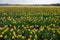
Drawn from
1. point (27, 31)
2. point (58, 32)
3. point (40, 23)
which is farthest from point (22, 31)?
point (40, 23)

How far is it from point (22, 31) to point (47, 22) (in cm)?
234

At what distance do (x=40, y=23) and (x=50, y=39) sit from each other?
2961 mm

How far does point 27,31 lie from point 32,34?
0.54m

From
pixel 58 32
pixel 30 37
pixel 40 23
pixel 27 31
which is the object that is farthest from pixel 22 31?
pixel 40 23

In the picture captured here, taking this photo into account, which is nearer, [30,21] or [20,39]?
[20,39]

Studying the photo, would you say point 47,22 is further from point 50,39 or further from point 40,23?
point 50,39

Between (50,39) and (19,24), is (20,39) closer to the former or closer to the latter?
(50,39)

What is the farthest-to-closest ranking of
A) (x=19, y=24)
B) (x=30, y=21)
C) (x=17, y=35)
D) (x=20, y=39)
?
(x=30, y=21)
(x=19, y=24)
(x=17, y=35)
(x=20, y=39)

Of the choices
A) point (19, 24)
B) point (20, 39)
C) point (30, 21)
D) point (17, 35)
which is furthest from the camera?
point (30, 21)

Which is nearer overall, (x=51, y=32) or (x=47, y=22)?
(x=51, y=32)

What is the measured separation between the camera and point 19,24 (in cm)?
1024

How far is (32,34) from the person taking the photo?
26.1ft

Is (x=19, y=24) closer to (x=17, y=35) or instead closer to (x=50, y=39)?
(x=17, y=35)

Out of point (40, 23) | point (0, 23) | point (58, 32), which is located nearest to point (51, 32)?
point (58, 32)
